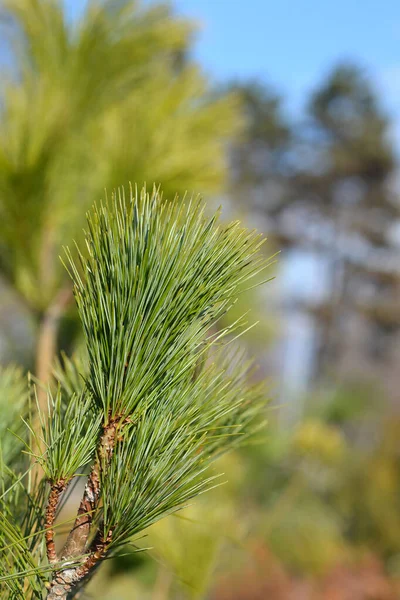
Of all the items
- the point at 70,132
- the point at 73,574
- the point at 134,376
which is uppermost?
the point at 70,132

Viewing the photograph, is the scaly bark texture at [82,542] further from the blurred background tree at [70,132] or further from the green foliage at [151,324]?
the blurred background tree at [70,132]

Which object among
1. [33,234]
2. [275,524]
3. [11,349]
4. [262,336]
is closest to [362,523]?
[275,524]

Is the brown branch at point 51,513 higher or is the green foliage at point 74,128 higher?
the green foliage at point 74,128

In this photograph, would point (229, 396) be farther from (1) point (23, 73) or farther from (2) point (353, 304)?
(2) point (353, 304)

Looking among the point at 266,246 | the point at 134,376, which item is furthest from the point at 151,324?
the point at 266,246

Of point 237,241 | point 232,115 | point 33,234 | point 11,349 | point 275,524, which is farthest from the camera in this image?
point 275,524

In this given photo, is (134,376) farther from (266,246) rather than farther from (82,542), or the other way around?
(266,246)

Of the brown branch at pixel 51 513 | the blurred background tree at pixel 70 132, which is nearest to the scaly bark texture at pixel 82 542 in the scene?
the brown branch at pixel 51 513

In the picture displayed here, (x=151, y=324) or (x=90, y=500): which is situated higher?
(x=151, y=324)

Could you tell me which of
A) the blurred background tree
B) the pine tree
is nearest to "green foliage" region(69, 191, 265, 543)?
the pine tree
